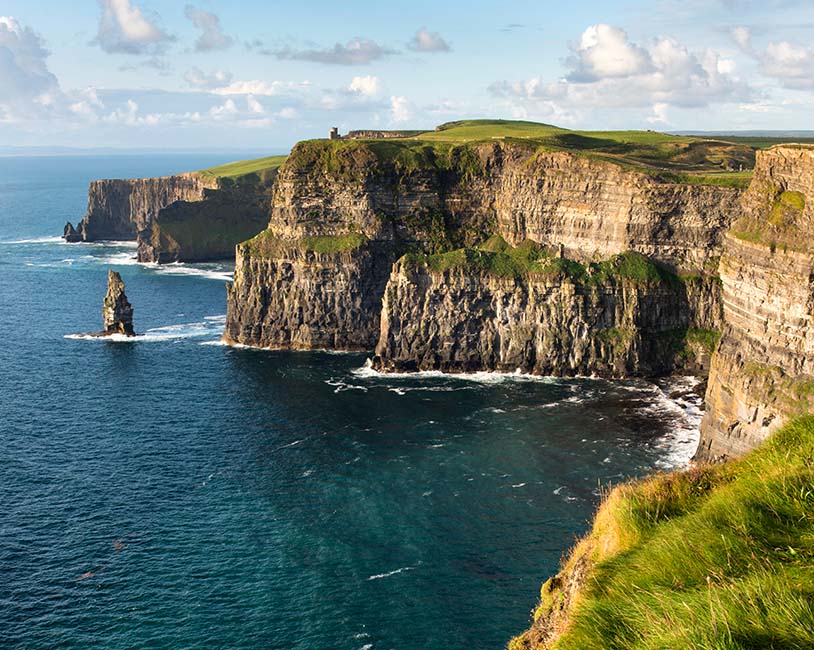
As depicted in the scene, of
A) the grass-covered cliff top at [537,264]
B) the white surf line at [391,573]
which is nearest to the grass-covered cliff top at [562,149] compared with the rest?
the grass-covered cliff top at [537,264]

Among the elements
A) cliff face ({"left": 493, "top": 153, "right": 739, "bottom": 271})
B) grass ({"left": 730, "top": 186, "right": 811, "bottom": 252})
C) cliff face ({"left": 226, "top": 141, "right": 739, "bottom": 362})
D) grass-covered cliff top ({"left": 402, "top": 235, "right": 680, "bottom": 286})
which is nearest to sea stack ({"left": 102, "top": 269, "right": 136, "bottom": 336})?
cliff face ({"left": 226, "top": 141, "right": 739, "bottom": 362})

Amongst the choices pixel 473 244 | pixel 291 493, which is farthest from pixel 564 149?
pixel 291 493

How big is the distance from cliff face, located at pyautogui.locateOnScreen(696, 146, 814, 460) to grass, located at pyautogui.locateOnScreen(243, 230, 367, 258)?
7401 centimetres

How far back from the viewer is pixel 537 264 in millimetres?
132125

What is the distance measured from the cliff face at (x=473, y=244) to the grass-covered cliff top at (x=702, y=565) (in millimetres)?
102819

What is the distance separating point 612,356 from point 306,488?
59.4 m

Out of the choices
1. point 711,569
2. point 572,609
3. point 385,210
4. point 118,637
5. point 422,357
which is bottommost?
point 118,637

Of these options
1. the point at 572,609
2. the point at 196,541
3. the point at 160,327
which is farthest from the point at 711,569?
the point at 160,327

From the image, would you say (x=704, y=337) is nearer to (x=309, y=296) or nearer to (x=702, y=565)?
(x=309, y=296)

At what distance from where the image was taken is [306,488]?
84.3 m

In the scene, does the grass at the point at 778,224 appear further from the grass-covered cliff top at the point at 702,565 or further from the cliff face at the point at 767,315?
the grass-covered cliff top at the point at 702,565

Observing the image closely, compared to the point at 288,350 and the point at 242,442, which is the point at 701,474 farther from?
the point at 288,350

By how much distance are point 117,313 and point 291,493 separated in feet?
279

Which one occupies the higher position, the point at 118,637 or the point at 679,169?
the point at 679,169
